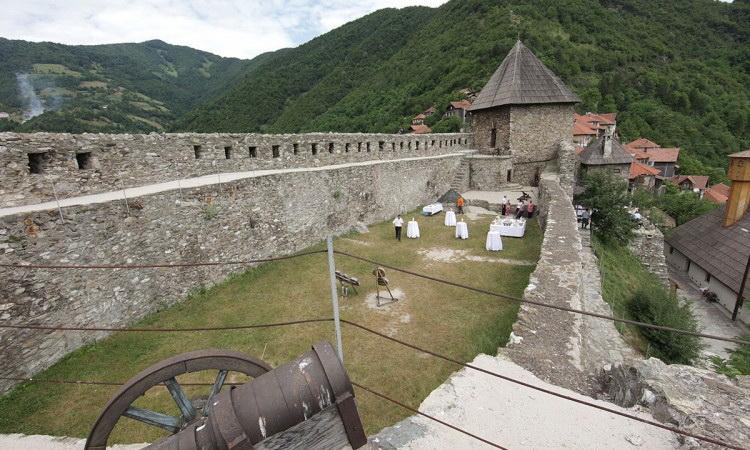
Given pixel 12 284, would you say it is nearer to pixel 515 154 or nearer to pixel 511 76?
pixel 515 154

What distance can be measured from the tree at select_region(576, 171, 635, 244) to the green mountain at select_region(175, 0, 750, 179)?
31.5 metres

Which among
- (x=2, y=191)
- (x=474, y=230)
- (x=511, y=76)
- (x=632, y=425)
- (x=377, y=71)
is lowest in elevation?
(x=474, y=230)

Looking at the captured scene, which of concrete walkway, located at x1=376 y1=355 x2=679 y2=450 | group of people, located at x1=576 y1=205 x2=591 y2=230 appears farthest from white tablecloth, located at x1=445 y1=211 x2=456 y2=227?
concrete walkway, located at x1=376 y1=355 x2=679 y2=450

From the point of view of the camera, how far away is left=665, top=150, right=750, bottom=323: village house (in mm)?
14131

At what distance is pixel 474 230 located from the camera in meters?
12.8

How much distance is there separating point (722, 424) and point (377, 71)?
75688 mm

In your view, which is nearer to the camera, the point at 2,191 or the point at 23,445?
the point at 23,445

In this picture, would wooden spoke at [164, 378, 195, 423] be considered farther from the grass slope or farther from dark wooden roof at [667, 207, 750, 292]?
dark wooden roof at [667, 207, 750, 292]

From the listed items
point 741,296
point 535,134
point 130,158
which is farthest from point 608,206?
point 130,158

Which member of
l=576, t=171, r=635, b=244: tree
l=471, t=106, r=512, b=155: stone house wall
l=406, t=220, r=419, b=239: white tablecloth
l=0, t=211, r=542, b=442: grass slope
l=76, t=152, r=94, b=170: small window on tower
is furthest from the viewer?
l=471, t=106, r=512, b=155: stone house wall

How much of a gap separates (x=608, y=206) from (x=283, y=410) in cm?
1584

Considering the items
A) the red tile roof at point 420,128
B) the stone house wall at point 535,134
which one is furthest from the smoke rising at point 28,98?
the stone house wall at point 535,134

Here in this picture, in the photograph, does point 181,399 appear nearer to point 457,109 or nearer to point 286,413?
point 286,413

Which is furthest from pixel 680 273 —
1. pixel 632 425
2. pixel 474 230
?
pixel 632 425
